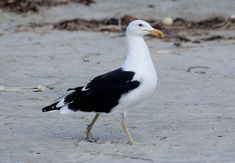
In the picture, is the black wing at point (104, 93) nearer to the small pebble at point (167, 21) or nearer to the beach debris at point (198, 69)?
the beach debris at point (198, 69)

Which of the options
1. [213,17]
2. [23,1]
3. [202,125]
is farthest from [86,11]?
[202,125]

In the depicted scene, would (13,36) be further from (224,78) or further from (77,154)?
(77,154)

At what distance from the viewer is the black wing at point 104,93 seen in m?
7.80

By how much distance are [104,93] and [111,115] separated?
1.39m

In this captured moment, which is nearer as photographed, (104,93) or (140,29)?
(104,93)

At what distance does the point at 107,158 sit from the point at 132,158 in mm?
213

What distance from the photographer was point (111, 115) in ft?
30.2

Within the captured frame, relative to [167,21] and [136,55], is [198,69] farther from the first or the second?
[167,21]

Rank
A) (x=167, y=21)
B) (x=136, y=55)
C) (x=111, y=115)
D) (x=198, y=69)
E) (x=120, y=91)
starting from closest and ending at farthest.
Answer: (x=120, y=91) → (x=136, y=55) → (x=111, y=115) → (x=198, y=69) → (x=167, y=21)

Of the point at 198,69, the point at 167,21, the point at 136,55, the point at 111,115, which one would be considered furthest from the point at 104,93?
the point at 167,21

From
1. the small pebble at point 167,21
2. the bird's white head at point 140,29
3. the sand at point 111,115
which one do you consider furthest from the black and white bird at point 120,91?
the small pebble at point 167,21

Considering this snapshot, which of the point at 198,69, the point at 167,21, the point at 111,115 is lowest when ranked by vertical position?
the point at 167,21

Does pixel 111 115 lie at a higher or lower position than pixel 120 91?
lower

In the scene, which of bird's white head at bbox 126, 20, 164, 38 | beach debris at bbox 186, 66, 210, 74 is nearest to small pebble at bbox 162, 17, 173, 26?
beach debris at bbox 186, 66, 210, 74
